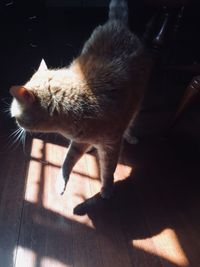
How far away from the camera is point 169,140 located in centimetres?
139

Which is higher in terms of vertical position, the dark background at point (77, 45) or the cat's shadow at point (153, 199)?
the dark background at point (77, 45)

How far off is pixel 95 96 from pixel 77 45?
1.09 metres

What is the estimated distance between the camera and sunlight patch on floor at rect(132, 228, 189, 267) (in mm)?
947

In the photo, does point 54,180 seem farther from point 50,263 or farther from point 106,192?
point 50,263

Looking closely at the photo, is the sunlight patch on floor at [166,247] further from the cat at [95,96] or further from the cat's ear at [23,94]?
the cat's ear at [23,94]

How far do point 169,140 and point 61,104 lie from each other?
68 cm

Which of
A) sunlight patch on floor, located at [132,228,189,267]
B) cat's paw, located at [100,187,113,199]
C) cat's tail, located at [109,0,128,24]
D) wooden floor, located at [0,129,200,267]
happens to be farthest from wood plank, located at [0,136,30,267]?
cat's tail, located at [109,0,128,24]

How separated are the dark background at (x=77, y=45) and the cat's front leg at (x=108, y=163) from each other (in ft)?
1.32

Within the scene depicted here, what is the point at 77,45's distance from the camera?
6.25 ft

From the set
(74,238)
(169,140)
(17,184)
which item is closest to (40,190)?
(17,184)

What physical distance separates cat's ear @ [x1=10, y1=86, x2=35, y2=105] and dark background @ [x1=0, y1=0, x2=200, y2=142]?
23.4 inches

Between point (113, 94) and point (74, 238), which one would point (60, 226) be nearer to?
point (74, 238)

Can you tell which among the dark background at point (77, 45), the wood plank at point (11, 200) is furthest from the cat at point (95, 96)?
the dark background at point (77, 45)

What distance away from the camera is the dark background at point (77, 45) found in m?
1.50
